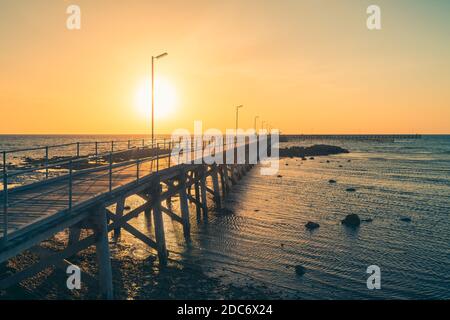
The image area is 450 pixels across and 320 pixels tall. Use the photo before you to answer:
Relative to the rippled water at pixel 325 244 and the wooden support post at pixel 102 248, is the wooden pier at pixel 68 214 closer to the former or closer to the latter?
the wooden support post at pixel 102 248

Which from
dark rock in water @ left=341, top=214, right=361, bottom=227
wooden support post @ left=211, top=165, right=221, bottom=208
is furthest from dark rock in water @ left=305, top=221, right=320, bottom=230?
wooden support post @ left=211, top=165, right=221, bottom=208

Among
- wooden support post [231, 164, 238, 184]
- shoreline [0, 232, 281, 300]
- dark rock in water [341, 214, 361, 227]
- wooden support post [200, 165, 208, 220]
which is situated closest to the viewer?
shoreline [0, 232, 281, 300]

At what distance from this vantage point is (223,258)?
52.7ft

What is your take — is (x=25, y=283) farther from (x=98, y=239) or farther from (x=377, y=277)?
(x=377, y=277)

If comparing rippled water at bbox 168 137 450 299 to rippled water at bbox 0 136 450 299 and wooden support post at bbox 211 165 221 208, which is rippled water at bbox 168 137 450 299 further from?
wooden support post at bbox 211 165 221 208

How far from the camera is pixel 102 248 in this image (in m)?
10.8

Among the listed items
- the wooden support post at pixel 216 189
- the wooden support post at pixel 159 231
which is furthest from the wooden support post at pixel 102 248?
the wooden support post at pixel 216 189

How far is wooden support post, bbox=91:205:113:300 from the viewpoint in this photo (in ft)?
35.1

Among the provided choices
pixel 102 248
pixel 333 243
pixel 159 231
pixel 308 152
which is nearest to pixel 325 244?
Result: pixel 333 243

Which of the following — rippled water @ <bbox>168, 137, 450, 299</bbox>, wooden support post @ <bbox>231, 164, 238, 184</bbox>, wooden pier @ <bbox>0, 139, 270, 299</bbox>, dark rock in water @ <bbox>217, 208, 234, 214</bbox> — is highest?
wooden pier @ <bbox>0, 139, 270, 299</bbox>

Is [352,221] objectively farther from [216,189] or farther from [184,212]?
[184,212]

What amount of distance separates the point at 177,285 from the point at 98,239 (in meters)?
3.50
